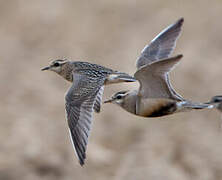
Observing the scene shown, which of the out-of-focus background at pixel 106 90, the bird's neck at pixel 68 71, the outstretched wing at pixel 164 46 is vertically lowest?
the out-of-focus background at pixel 106 90

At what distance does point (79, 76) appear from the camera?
8.16m

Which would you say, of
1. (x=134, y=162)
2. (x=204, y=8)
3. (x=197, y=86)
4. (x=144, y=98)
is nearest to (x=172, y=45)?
(x=144, y=98)

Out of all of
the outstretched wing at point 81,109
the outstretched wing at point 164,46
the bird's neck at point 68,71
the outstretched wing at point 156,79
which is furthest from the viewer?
the bird's neck at point 68,71

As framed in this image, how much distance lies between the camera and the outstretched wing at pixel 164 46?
8.08 meters

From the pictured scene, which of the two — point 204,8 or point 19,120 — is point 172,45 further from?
point 204,8

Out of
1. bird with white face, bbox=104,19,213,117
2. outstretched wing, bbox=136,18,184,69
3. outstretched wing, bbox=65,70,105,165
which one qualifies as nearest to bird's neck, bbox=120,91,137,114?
bird with white face, bbox=104,19,213,117

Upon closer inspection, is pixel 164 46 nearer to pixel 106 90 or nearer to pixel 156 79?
pixel 156 79

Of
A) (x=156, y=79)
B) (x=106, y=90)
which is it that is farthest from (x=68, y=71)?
(x=106, y=90)

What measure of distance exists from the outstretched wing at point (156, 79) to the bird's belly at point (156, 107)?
0.05m

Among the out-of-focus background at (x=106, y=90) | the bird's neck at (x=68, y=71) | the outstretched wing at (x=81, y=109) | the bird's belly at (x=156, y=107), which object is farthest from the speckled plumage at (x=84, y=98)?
the out-of-focus background at (x=106, y=90)

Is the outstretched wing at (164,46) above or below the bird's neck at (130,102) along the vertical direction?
above

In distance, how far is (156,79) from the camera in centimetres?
709

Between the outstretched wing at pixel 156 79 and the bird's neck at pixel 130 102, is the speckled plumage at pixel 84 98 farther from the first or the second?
the outstretched wing at pixel 156 79

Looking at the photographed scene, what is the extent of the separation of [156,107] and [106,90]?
229 inches
